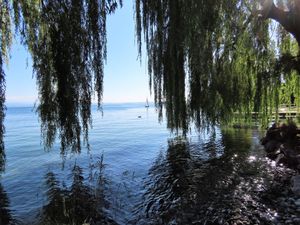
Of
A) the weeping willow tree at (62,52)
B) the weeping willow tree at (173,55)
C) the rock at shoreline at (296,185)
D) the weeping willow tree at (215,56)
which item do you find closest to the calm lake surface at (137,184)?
the rock at shoreline at (296,185)

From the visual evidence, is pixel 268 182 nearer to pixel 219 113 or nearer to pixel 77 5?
pixel 219 113

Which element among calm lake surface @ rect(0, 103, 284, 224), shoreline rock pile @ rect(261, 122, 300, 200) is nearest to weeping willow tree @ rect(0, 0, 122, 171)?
calm lake surface @ rect(0, 103, 284, 224)

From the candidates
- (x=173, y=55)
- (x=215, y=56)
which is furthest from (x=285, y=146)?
(x=173, y=55)

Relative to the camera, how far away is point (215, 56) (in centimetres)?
928

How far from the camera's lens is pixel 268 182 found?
7914mm

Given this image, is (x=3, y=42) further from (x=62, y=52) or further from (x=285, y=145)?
(x=285, y=145)

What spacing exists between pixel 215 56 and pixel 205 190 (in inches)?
164

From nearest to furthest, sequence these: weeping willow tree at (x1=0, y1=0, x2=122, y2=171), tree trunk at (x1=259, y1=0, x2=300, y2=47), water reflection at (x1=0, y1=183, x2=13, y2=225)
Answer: weeping willow tree at (x1=0, y1=0, x2=122, y2=171) < water reflection at (x1=0, y1=183, x2=13, y2=225) < tree trunk at (x1=259, y1=0, x2=300, y2=47)

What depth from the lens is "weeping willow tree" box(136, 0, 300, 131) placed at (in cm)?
635

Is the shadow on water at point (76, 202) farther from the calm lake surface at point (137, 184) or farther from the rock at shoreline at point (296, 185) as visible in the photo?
the rock at shoreline at point (296, 185)

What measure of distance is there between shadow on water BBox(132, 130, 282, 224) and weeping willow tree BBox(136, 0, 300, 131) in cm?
161

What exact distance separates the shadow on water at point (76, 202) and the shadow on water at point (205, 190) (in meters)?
0.90

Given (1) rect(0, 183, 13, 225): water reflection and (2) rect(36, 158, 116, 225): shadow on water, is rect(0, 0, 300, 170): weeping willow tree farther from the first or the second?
(1) rect(0, 183, 13, 225): water reflection

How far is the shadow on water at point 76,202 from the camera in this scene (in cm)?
597
